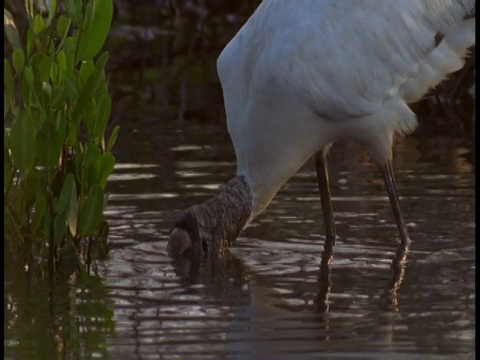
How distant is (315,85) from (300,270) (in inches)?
48.2

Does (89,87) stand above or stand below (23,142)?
above

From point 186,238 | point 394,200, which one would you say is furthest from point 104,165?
point 394,200

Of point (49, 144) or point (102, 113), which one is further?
point (102, 113)

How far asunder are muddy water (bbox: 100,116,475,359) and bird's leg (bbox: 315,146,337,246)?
0.23 ft

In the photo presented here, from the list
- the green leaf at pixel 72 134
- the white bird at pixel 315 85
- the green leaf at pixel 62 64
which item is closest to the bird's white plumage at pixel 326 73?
the white bird at pixel 315 85

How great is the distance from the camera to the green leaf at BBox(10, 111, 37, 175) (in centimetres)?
726

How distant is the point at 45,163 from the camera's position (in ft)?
24.6

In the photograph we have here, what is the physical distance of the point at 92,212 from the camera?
302 inches

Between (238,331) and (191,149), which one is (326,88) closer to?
(238,331)

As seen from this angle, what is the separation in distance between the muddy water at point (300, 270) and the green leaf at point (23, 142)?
0.79 m

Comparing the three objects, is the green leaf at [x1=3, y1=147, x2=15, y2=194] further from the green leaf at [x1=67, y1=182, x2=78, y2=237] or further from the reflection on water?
the reflection on water

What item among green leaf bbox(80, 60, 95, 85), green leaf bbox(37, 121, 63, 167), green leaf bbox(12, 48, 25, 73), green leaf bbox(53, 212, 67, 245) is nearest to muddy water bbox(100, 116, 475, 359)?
green leaf bbox(53, 212, 67, 245)

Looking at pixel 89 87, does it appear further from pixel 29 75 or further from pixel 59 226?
pixel 59 226

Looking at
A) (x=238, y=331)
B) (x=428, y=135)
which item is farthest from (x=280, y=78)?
(x=428, y=135)
